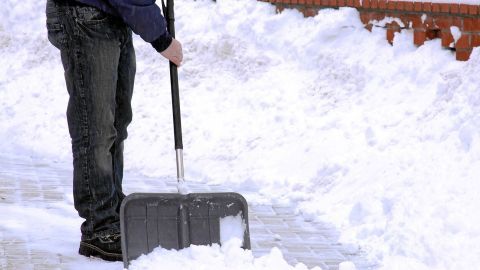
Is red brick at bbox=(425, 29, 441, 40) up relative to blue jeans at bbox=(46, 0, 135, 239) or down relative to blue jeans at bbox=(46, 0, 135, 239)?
down

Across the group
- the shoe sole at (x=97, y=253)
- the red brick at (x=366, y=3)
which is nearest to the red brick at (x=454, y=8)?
the red brick at (x=366, y=3)

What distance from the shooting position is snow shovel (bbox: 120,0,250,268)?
185 inches

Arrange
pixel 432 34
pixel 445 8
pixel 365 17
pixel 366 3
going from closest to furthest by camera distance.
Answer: pixel 445 8, pixel 432 34, pixel 366 3, pixel 365 17

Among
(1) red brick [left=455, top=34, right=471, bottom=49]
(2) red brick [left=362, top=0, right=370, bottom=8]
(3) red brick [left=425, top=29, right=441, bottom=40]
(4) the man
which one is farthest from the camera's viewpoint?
(2) red brick [left=362, top=0, right=370, bottom=8]

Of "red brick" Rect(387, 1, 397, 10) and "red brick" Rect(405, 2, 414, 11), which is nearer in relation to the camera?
"red brick" Rect(405, 2, 414, 11)

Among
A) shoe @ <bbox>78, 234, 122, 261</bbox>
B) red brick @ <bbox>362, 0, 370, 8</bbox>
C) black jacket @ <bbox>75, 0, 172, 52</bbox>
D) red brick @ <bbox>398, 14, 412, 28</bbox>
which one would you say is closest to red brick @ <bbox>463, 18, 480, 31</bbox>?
red brick @ <bbox>398, 14, 412, 28</bbox>

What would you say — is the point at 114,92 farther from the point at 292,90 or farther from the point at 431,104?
the point at 292,90

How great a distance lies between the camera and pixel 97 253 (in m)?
5.25

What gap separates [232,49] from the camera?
9.62 metres

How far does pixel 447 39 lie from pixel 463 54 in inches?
7.7

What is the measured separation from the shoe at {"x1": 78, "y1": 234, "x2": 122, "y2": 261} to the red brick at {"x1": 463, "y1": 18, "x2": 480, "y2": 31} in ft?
10.8

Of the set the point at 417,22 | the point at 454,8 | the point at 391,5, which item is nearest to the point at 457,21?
the point at 454,8

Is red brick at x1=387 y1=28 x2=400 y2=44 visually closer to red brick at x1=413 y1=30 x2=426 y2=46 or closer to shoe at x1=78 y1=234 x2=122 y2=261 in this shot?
red brick at x1=413 y1=30 x2=426 y2=46

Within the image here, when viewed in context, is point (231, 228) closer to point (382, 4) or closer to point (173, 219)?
point (173, 219)
